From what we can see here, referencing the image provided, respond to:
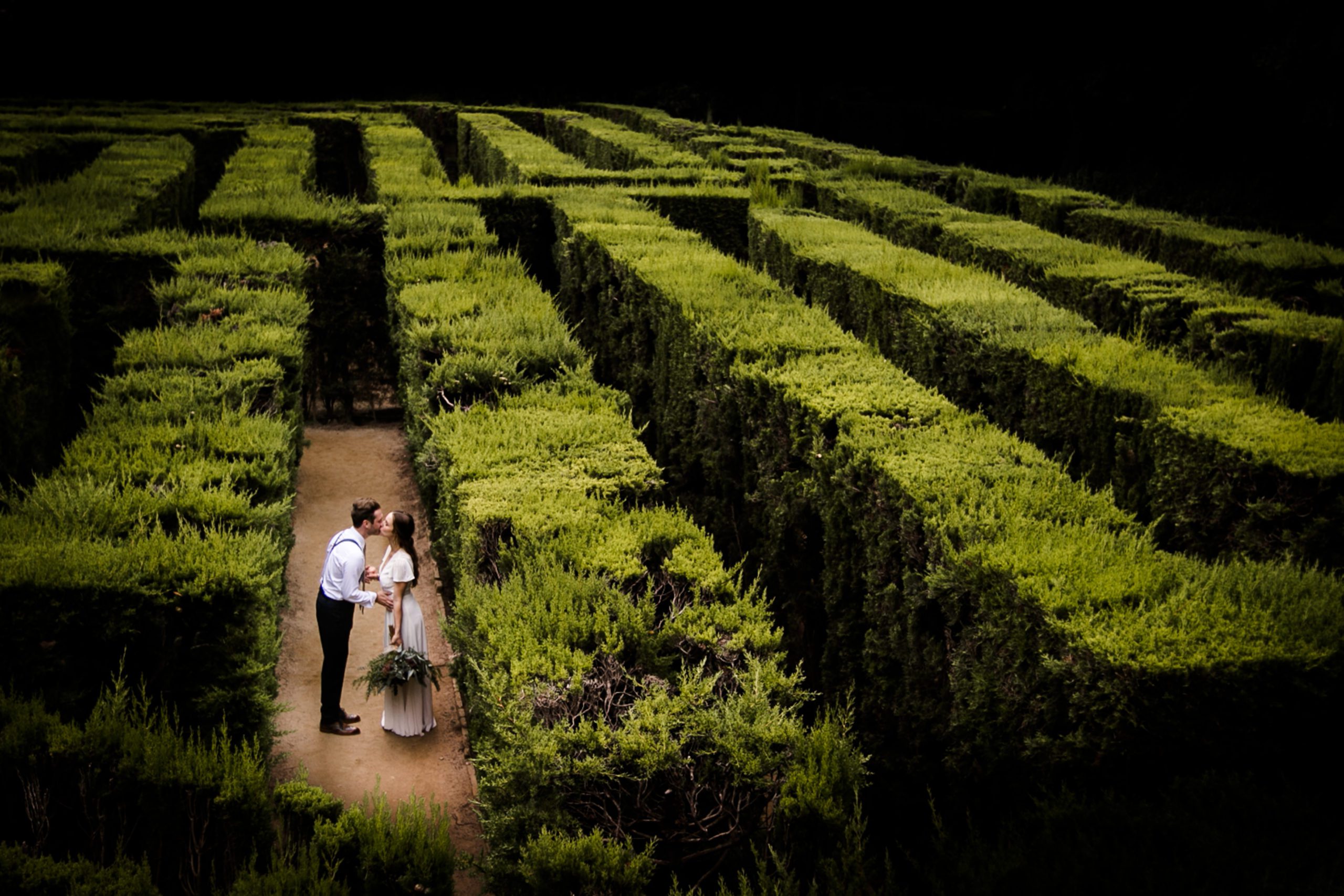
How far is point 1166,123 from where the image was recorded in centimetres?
2431

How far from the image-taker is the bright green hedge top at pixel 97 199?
9.61m

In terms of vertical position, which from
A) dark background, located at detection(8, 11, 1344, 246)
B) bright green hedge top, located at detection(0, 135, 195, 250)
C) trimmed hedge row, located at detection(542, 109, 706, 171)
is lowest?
bright green hedge top, located at detection(0, 135, 195, 250)

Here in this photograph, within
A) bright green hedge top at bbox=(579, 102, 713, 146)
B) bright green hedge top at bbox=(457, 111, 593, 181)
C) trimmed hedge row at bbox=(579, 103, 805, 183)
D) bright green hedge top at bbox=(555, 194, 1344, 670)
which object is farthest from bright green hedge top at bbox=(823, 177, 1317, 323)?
bright green hedge top at bbox=(579, 102, 713, 146)

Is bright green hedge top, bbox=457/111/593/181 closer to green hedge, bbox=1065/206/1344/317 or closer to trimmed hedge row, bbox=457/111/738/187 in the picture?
trimmed hedge row, bbox=457/111/738/187

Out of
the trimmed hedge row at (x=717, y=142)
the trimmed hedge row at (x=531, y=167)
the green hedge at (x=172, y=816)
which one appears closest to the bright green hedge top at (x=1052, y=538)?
the green hedge at (x=172, y=816)

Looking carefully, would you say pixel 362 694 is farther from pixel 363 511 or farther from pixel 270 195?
pixel 270 195

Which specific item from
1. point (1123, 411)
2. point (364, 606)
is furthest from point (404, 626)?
point (1123, 411)

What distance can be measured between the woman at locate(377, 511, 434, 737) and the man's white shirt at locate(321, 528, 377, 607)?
0.57ft

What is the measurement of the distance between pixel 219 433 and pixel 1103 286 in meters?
7.29

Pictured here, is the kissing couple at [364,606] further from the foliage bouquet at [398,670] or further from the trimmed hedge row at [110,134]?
the trimmed hedge row at [110,134]

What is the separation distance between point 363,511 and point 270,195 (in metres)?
7.59

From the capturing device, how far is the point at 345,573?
5.95 m

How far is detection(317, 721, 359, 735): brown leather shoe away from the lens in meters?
5.89

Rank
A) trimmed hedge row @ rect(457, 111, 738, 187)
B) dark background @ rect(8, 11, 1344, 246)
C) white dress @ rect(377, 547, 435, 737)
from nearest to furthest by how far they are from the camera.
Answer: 1. white dress @ rect(377, 547, 435, 737)
2. trimmed hedge row @ rect(457, 111, 738, 187)
3. dark background @ rect(8, 11, 1344, 246)
